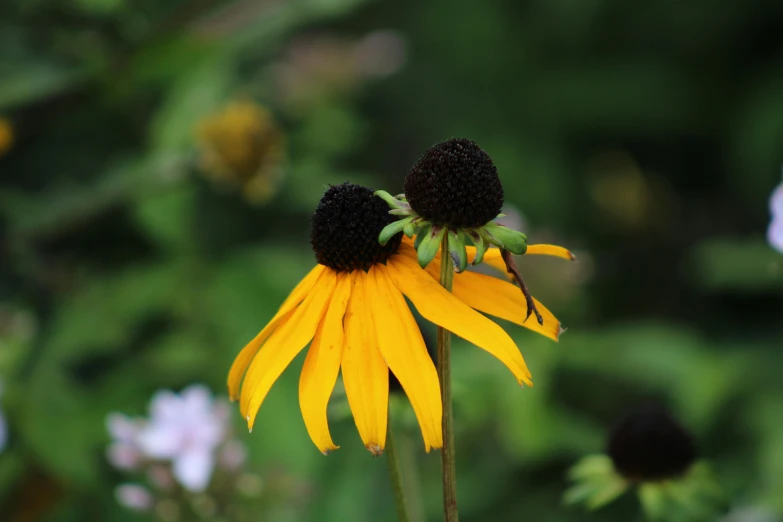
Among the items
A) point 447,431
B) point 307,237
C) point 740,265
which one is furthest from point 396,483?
point 307,237

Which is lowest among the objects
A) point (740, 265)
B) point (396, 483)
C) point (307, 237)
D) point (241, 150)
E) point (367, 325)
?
point (396, 483)

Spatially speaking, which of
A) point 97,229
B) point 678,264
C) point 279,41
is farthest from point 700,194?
point 97,229

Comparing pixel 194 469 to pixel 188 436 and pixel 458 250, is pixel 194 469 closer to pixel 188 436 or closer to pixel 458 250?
pixel 188 436

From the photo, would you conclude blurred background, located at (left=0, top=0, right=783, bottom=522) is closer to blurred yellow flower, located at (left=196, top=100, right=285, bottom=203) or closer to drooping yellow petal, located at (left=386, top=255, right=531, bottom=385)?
blurred yellow flower, located at (left=196, top=100, right=285, bottom=203)

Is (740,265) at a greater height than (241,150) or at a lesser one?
lesser

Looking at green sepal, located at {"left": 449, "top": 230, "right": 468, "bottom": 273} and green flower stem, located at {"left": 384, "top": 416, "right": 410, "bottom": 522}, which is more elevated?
green sepal, located at {"left": 449, "top": 230, "right": 468, "bottom": 273}

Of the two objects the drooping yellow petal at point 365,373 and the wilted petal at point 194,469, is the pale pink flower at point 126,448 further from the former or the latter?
the drooping yellow petal at point 365,373

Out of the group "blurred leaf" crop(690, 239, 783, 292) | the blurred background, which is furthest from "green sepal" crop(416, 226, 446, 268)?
"blurred leaf" crop(690, 239, 783, 292)
